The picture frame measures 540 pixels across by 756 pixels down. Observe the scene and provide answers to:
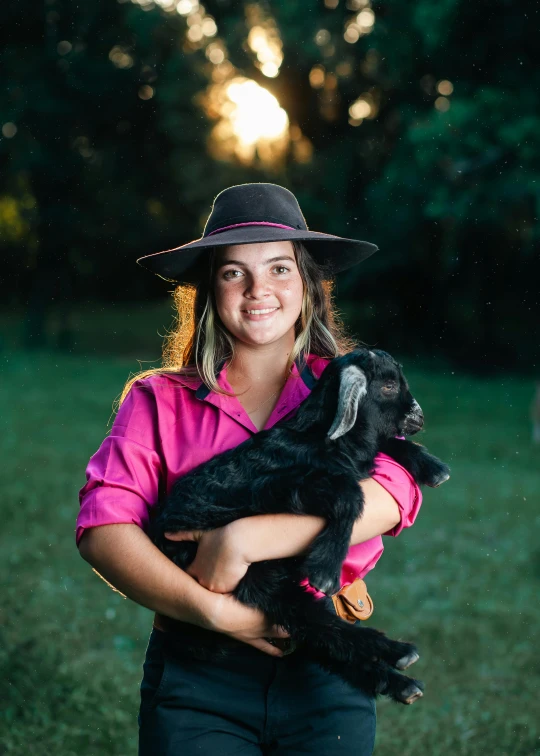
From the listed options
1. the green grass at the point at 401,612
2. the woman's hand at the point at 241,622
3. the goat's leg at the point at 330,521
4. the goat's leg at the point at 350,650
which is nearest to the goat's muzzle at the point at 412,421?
the goat's leg at the point at 330,521

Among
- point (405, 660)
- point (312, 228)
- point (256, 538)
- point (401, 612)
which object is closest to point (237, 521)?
point (256, 538)

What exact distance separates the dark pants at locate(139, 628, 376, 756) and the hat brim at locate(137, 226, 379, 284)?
1197 millimetres

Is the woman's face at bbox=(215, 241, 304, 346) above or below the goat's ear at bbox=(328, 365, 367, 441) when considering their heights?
above

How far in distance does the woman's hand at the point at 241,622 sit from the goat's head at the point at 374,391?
1.95 ft

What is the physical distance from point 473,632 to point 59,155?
27.0 metres

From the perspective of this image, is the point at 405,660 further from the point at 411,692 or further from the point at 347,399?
the point at 347,399

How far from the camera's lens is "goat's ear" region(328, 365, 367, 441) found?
9.02 feet

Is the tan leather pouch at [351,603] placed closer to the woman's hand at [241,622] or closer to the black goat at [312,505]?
the black goat at [312,505]

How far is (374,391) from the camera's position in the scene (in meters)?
2.99

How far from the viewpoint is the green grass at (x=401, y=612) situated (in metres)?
5.05

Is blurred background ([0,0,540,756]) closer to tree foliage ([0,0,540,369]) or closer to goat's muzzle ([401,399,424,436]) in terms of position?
tree foliage ([0,0,540,369])

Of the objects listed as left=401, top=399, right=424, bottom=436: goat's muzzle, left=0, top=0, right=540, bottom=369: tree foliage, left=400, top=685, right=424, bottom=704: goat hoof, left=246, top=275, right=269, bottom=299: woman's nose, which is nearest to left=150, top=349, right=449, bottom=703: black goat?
left=400, top=685, right=424, bottom=704: goat hoof

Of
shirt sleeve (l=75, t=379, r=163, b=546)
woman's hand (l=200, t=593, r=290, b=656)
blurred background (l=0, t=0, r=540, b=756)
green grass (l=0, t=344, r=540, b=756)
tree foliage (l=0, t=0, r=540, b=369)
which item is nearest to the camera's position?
woman's hand (l=200, t=593, r=290, b=656)

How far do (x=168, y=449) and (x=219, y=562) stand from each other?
42 cm
